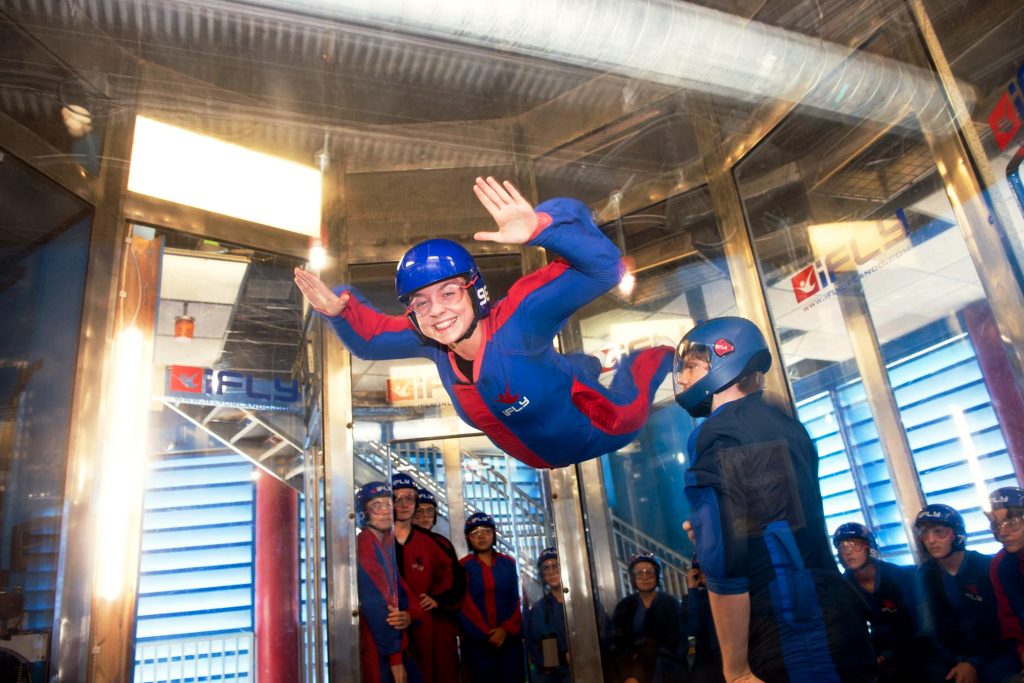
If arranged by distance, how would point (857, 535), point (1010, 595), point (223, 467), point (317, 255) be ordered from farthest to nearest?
point (317, 255), point (223, 467), point (857, 535), point (1010, 595)

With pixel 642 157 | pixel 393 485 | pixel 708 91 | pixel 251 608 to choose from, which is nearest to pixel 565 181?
pixel 642 157

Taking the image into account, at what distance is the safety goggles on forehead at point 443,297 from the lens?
177 cm

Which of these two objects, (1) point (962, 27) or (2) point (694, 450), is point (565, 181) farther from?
(1) point (962, 27)

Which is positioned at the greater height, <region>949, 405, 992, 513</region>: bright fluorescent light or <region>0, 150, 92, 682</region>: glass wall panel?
<region>0, 150, 92, 682</region>: glass wall panel

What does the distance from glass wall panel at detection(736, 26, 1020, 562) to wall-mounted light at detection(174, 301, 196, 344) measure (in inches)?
70.9

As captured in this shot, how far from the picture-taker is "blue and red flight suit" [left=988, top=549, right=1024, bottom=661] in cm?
155

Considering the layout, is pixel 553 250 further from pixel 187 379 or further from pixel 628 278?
pixel 187 379

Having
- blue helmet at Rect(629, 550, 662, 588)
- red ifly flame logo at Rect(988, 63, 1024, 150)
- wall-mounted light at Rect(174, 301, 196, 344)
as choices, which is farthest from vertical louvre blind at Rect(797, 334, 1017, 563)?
wall-mounted light at Rect(174, 301, 196, 344)

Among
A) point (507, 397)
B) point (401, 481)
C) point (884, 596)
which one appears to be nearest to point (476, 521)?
point (401, 481)

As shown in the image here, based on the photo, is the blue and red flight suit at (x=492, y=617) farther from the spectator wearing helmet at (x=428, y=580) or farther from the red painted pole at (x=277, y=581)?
the red painted pole at (x=277, y=581)

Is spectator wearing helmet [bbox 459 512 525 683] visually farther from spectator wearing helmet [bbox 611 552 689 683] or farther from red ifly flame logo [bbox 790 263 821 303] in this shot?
red ifly flame logo [bbox 790 263 821 303]

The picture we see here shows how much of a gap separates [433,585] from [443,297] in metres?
0.99

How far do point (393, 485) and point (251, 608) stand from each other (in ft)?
1.72

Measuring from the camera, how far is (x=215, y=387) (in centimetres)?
229
